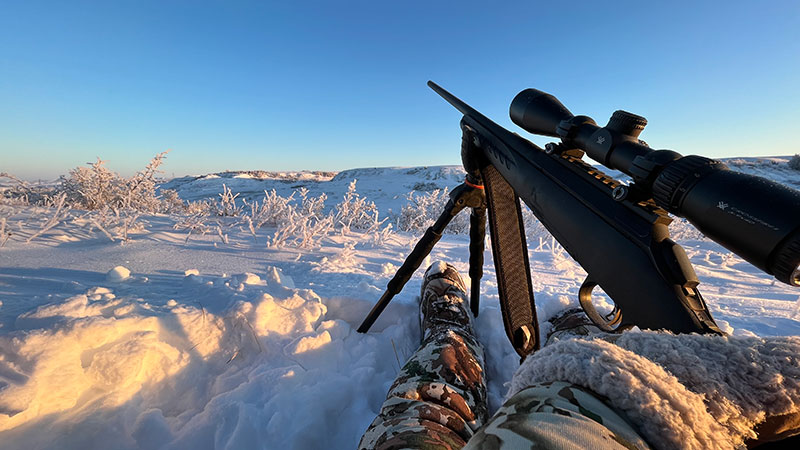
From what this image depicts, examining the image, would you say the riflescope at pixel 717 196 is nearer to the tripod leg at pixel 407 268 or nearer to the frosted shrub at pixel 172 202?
the tripod leg at pixel 407 268

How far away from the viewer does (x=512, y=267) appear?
160cm

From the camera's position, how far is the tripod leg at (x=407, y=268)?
181 cm

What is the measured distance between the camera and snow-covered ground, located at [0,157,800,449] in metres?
1.07

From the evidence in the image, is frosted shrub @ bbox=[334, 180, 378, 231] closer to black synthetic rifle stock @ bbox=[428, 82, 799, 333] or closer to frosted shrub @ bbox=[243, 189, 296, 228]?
frosted shrub @ bbox=[243, 189, 296, 228]

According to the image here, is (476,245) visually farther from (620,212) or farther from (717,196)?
(717,196)

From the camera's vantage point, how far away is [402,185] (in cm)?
1847

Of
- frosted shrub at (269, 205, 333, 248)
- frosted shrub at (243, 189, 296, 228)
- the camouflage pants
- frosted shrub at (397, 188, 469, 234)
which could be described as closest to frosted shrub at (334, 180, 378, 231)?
frosted shrub at (243, 189, 296, 228)

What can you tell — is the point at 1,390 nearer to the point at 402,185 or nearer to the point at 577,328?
the point at 577,328

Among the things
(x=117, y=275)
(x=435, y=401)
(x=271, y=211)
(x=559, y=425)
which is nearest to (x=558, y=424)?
(x=559, y=425)

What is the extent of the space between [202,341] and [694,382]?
5.72 feet

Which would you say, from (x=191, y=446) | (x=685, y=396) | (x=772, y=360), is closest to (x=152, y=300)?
(x=191, y=446)

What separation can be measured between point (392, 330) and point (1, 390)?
154cm

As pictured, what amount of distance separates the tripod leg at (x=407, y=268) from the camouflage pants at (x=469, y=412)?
12.1 inches

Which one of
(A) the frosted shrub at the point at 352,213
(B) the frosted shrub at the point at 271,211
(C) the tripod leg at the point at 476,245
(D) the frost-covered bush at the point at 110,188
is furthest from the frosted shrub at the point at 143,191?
(C) the tripod leg at the point at 476,245
